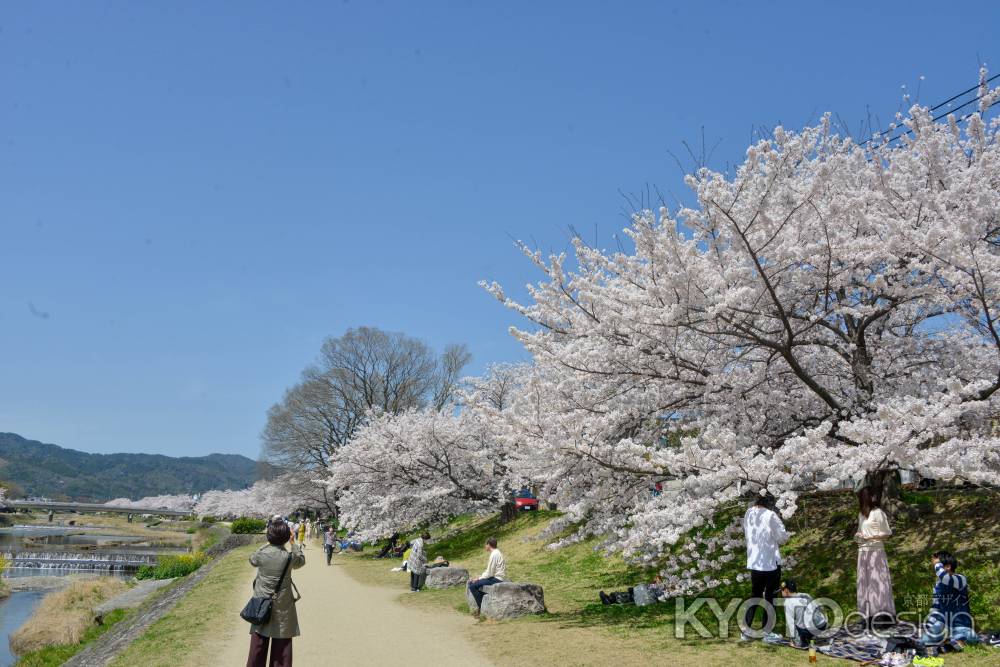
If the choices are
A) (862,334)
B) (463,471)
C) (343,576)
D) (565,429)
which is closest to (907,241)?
(862,334)

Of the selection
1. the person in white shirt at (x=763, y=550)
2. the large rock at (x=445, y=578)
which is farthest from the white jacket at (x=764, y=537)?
the large rock at (x=445, y=578)

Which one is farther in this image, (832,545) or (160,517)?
(160,517)

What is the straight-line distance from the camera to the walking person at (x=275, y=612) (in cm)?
595

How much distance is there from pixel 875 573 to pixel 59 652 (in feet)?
47.9

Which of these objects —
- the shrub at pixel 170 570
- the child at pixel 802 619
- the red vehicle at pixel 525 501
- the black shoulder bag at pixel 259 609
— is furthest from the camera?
the red vehicle at pixel 525 501

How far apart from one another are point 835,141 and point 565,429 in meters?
5.67

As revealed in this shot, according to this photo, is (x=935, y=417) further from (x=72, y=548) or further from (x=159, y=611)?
(x=72, y=548)

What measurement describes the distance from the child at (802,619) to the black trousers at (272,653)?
16.5ft

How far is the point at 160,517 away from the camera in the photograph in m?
112

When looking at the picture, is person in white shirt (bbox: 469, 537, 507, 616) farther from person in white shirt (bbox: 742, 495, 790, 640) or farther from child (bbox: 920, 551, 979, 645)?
child (bbox: 920, 551, 979, 645)

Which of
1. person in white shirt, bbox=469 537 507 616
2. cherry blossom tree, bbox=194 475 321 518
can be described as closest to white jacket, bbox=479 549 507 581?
person in white shirt, bbox=469 537 507 616

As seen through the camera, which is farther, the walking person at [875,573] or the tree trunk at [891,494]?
the tree trunk at [891,494]

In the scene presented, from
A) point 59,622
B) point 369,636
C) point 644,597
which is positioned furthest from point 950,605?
point 59,622

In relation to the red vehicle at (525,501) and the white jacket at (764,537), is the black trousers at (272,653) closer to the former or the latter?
the white jacket at (764,537)
